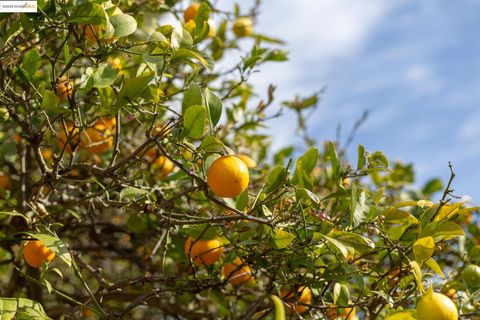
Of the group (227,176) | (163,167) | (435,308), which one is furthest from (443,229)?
(163,167)

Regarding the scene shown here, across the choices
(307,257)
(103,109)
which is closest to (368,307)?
(307,257)

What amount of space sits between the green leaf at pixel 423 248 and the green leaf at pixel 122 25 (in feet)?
2.32

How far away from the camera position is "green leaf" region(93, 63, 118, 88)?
114 cm

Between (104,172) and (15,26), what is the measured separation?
14.3 inches

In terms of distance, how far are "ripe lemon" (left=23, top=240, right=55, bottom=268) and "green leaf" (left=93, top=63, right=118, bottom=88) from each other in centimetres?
44

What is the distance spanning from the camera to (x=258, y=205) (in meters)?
1.25

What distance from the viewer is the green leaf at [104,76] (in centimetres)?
114

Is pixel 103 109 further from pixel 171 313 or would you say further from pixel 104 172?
pixel 171 313

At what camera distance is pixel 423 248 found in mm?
1125

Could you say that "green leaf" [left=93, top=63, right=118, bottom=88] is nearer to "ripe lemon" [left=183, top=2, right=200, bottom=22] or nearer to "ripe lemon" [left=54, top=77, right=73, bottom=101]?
"ripe lemon" [left=54, top=77, right=73, bottom=101]

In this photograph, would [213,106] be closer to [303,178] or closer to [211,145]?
[211,145]

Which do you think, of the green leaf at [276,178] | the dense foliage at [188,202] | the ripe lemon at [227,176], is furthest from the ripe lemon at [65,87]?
the green leaf at [276,178]

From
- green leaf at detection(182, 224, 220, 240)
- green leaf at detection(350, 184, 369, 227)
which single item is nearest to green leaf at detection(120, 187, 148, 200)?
green leaf at detection(182, 224, 220, 240)

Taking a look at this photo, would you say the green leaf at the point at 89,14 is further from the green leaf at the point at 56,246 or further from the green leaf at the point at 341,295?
the green leaf at the point at 341,295
